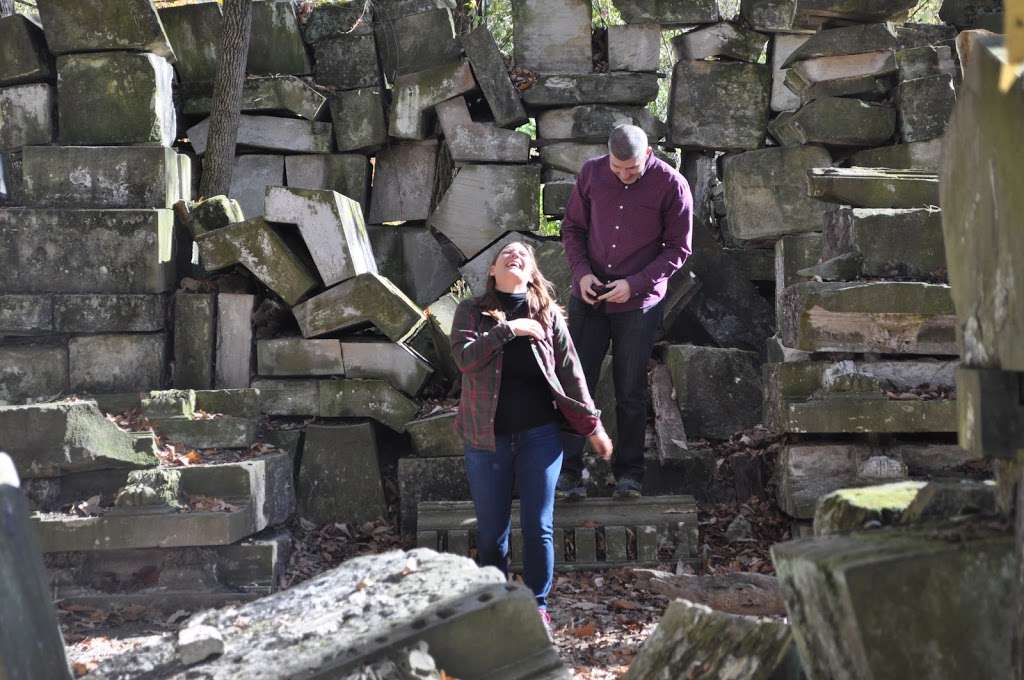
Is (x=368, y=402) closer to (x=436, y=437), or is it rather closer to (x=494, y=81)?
(x=436, y=437)

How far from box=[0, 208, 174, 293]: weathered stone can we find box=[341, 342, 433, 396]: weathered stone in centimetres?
127

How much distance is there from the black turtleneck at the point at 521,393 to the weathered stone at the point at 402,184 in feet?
12.4

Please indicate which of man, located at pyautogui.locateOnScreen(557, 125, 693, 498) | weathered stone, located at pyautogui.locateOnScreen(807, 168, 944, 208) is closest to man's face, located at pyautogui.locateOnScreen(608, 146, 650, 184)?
man, located at pyautogui.locateOnScreen(557, 125, 693, 498)

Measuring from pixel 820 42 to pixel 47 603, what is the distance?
5934mm

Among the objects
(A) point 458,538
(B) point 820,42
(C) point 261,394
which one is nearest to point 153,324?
(C) point 261,394

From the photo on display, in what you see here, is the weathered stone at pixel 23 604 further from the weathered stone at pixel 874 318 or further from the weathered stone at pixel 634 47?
the weathered stone at pixel 634 47

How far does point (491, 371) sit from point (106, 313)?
3151 millimetres

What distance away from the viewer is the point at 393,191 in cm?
898

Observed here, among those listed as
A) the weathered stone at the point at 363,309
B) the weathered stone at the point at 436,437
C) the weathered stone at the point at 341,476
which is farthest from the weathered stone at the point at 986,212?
the weathered stone at the point at 341,476

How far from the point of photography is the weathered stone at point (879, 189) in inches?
255

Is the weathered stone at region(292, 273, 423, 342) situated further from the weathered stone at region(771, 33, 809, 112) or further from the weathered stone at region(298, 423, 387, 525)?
the weathered stone at region(771, 33, 809, 112)

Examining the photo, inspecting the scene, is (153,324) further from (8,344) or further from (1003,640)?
(1003,640)

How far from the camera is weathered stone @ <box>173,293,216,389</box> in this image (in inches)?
293

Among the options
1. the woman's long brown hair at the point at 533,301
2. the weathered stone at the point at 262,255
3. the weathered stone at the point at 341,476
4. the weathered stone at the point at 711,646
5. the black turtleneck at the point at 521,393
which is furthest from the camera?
the weathered stone at the point at 262,255
